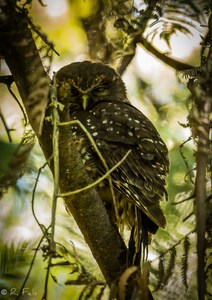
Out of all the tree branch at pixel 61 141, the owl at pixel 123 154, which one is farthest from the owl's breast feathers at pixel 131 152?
the tree branch at pixel 61 141

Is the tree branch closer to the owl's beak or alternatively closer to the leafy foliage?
the leafy foliage

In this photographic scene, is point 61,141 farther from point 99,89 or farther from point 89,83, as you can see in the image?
point 99,89

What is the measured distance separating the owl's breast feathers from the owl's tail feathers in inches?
4.1

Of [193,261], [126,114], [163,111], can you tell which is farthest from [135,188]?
[163,111]

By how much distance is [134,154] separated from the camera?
2625mm

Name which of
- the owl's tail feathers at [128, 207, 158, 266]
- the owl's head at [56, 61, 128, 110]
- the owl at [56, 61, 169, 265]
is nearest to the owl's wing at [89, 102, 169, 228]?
the owl at [56, 61, 169, 265]

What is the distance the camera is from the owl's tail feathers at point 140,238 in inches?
92.1

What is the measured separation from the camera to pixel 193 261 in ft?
9.61

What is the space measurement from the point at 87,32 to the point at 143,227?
65.0 inches

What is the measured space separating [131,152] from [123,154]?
2.5 inches

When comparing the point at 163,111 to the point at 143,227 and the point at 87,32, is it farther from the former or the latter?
the point at 143,227

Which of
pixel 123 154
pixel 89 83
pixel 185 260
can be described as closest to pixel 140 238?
pixel 185 260

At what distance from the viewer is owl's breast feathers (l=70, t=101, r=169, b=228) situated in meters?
2.41

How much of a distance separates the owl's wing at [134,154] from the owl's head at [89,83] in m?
0.21
